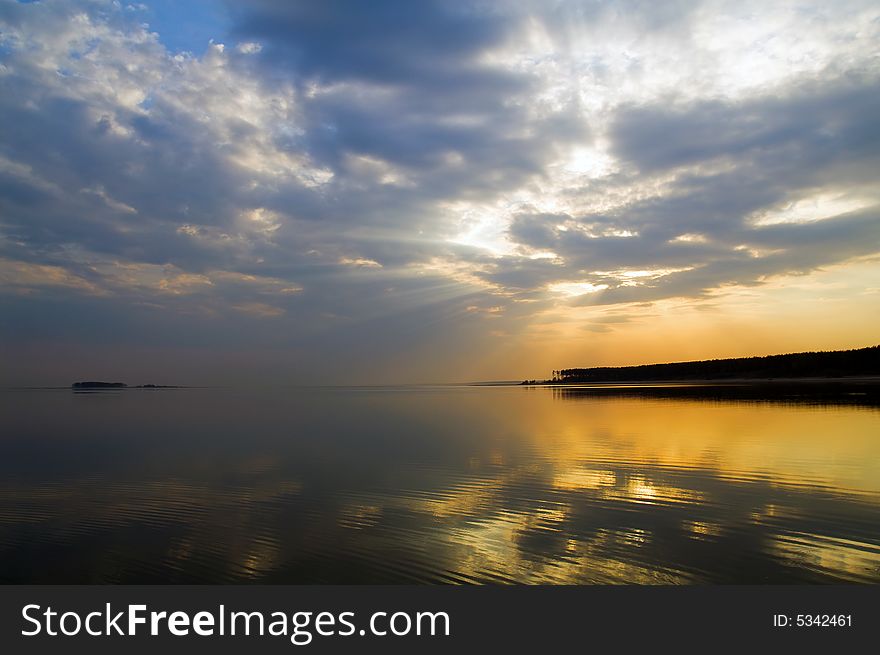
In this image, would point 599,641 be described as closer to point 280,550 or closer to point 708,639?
point 708,639

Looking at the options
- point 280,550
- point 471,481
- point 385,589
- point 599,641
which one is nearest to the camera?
point 599,641

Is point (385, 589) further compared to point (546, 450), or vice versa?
point (546, 450)

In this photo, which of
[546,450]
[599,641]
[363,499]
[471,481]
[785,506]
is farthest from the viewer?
[546,450]

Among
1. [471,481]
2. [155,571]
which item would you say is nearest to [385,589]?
[155,571]

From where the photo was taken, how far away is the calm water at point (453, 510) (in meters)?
10.9

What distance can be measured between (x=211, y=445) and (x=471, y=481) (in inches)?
742

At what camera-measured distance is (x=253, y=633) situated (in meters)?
8.48

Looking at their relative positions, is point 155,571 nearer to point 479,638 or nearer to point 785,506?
point 479,638

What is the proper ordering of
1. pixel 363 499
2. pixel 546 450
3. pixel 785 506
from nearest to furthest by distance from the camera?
pixel 785 506
pixel 363 499
pixel 546 450

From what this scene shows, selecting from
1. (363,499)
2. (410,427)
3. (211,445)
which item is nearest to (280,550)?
(363,499)

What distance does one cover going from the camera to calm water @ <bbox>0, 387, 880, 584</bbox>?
35.9ft

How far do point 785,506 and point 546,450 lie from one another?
12853 millimetres

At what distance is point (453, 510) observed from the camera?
15.5 m

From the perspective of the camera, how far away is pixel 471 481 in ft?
64.3
